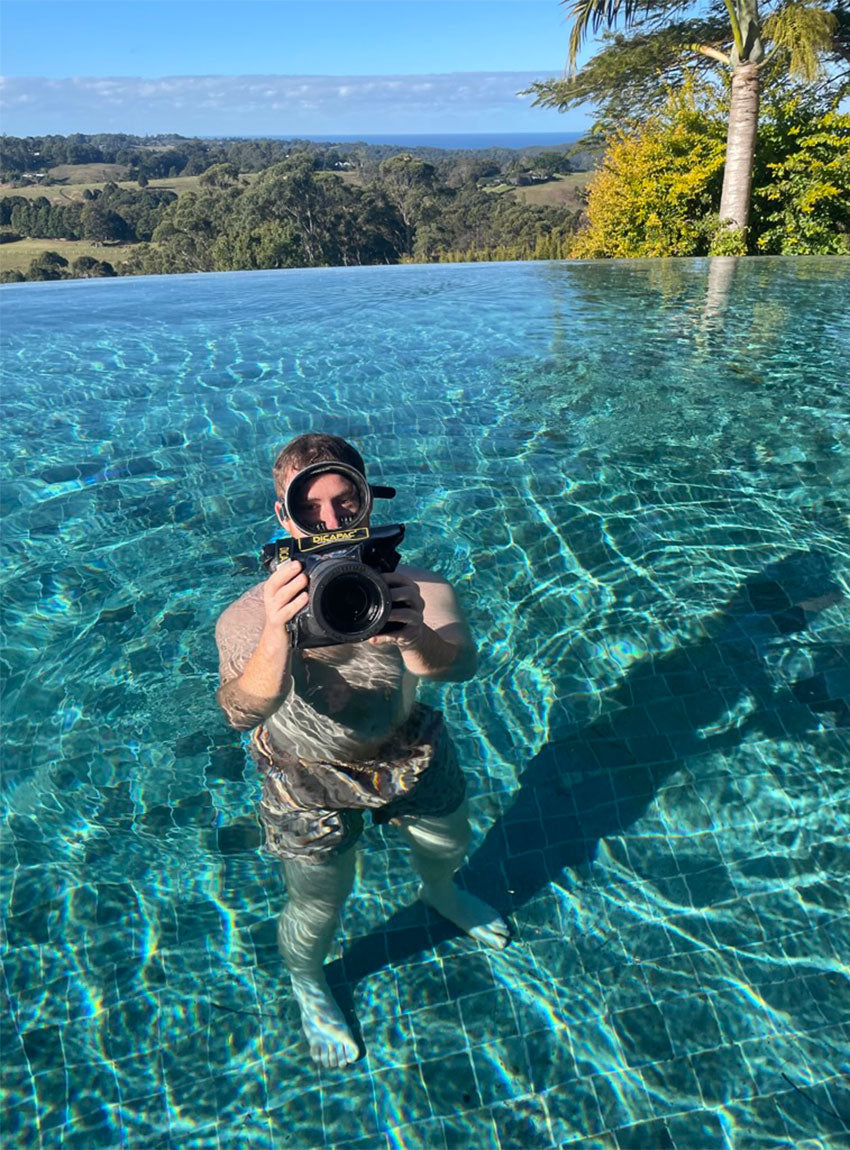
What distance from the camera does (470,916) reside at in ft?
7.84

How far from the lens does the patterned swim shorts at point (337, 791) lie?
1986mm

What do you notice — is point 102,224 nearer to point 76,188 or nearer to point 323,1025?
point 76,188

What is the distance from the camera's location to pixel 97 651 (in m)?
3.72

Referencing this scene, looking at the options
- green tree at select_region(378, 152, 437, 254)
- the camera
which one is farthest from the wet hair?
green tree at select_region(378, 152, 437, 254)

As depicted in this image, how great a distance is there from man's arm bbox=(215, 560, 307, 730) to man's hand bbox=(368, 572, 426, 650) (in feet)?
0.64

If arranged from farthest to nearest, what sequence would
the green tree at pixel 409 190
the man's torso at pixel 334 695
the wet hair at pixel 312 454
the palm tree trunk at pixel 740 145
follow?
1. the green tree at pixel 409 190
2. the palm tree trunk at pixel 740 145
3. the man's torso at pixel 334 695
4. the wet hair at pixel 312 454

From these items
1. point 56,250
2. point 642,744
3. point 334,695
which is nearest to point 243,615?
point 334,695

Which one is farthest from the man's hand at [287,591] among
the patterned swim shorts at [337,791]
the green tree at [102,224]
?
the green tree at [102,224]

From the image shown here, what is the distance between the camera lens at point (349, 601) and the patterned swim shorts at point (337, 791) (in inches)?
20.8

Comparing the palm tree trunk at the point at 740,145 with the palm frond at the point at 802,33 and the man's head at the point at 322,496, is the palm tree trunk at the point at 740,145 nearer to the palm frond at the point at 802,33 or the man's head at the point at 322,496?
the palm frond at the point at 802,33

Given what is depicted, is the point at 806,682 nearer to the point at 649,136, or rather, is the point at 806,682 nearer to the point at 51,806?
the point at 51,806

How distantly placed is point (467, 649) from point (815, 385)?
5.58m

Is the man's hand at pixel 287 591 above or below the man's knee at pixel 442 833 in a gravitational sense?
above

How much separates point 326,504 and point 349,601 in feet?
0.81
